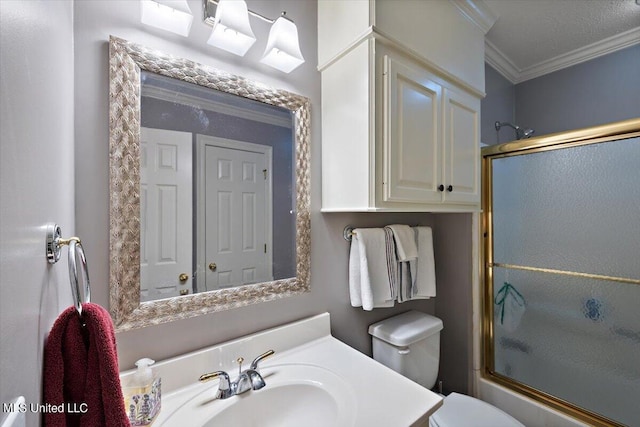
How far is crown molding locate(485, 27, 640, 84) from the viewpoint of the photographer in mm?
1680

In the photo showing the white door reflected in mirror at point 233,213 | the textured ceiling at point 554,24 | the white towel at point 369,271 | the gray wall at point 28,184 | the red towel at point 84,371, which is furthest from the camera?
the textured ceiling at point 554,24

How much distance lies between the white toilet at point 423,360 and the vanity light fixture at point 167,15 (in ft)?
Answer: 4.67

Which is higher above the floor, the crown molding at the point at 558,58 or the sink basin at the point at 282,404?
the crown molding at the point at 558,58

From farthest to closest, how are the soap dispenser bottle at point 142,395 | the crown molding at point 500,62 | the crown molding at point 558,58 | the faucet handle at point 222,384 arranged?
the crown molding at point 500,62 < the crown molding at point 558,58 < the faucet handle at point 222,384 < the soap dispenser bottle at point 142,395

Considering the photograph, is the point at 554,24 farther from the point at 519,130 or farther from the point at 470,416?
the point at 470,416

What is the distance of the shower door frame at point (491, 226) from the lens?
1269mm

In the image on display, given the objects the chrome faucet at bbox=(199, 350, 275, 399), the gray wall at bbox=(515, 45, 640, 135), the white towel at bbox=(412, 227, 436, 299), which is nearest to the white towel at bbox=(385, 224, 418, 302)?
the white towel at bbox=(412, 227, 436, 299)

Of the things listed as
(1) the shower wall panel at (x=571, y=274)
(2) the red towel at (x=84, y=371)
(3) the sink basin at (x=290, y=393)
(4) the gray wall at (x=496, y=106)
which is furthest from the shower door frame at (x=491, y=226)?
(2) the red towel at (x=84, y=371)

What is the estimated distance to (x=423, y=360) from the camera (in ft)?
4.38

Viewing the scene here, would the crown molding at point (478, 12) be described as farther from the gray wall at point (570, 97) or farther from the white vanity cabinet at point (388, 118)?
the gray wall at point (570, 97)

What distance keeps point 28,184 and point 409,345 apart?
1.38m

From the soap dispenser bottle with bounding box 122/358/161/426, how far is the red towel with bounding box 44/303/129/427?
33 cm

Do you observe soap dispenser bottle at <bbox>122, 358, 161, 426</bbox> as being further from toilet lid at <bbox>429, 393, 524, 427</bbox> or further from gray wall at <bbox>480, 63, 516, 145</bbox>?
gray wall at <bbox>480, 63, 516, 145</bbox>

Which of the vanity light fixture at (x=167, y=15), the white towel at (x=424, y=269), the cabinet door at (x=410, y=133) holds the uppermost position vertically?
the vanity light fixture at (x=167, y=15)
